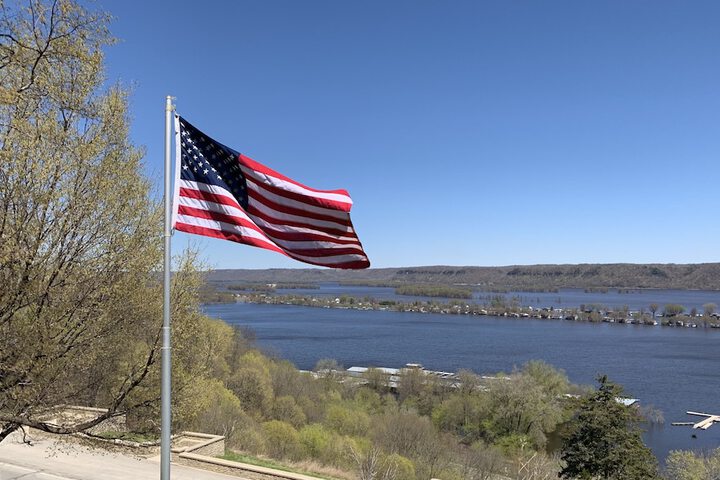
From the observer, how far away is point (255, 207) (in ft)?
Answer: 20.2

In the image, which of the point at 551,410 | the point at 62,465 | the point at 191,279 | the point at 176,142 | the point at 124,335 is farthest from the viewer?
the point at 551,410

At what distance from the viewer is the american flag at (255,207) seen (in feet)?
18.7

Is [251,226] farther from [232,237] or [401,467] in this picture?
[401,467]

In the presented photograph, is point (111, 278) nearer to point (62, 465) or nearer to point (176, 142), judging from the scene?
point (176, 142)

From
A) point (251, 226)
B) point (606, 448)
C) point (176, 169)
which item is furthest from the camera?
point (606, 448)

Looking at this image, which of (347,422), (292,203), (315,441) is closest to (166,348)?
(292,203)

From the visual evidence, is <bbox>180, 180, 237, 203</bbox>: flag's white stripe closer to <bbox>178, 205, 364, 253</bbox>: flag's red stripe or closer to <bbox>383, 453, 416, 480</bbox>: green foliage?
<bbox>178, 205, 364, 253</bbox>: flag's red stripe

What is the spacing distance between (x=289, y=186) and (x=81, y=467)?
478 inches

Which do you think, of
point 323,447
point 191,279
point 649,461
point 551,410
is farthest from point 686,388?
point 191,279

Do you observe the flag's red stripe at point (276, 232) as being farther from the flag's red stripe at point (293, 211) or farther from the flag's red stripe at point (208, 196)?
the flag's red stripe at point (293, 211)

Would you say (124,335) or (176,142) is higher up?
(176,142)

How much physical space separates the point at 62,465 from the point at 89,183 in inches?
428

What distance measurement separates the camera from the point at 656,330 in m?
119

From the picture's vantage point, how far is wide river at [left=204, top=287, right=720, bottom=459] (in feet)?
177
